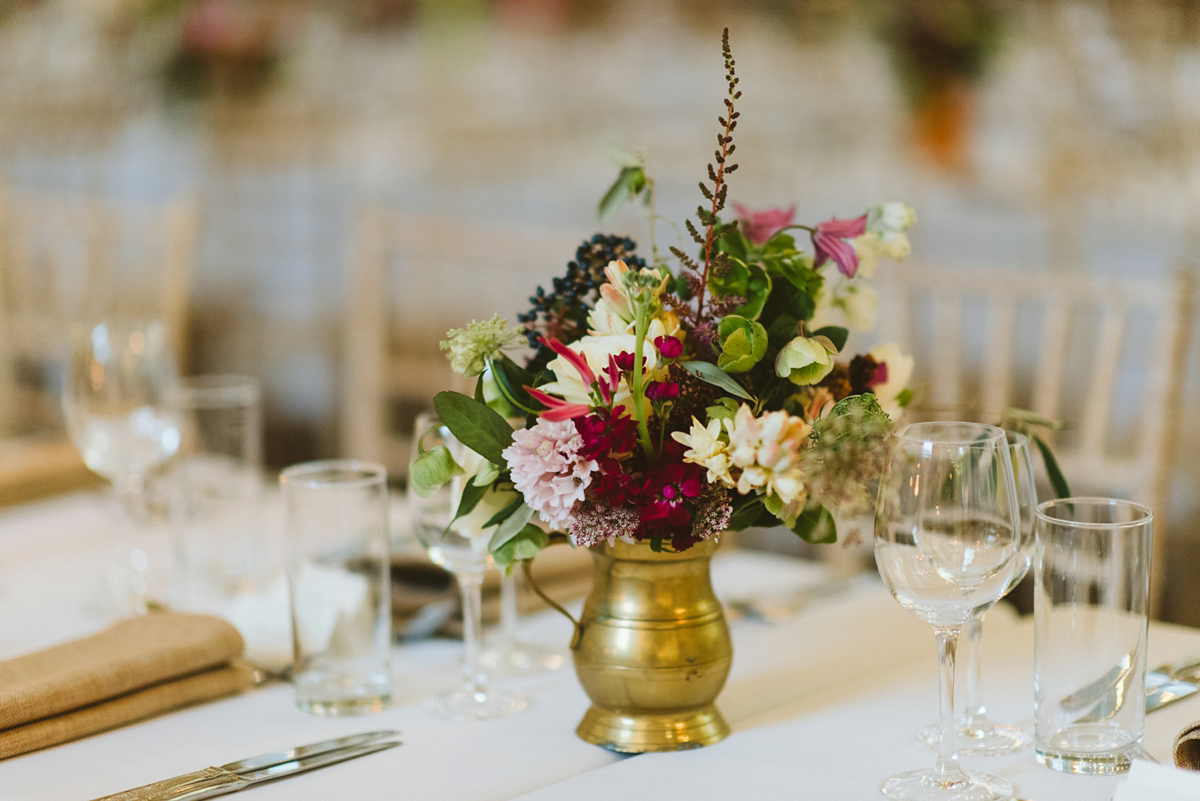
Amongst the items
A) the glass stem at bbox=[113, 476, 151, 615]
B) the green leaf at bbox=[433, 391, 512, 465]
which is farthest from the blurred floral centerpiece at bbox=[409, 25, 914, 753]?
the glass stem at bbox=[113, 476, 151, 615]

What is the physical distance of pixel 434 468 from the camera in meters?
0.79

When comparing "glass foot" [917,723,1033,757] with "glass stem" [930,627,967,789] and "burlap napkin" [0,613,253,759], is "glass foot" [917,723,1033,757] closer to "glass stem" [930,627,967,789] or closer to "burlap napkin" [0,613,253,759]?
"glass stem" [930,627,967,789]

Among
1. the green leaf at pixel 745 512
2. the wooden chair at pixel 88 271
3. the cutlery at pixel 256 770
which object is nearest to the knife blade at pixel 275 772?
the cutlery at pixel 256 770

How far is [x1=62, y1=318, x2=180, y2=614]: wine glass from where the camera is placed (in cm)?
115

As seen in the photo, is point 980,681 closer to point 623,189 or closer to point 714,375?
point 714,375

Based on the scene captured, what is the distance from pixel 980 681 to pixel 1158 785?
21cm

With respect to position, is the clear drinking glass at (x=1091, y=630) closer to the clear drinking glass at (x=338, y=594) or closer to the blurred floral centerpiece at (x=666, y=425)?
the blurred floral centerpiece at (x=666, y=425)

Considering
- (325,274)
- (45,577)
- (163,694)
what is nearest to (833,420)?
(163,694)

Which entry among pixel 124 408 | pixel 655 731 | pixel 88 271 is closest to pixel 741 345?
pixel 655 731

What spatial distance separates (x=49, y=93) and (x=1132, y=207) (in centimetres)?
337

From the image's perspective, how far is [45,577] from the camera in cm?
120

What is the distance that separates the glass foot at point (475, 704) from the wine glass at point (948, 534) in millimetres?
287

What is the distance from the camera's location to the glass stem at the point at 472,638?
90cm

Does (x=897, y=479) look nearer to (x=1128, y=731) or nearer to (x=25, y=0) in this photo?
(x=1128, y=731)
